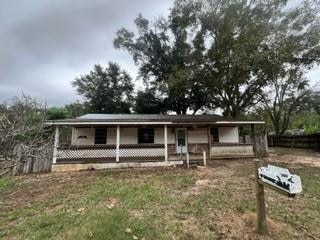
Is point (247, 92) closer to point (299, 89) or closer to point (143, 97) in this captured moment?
point (299, 89)

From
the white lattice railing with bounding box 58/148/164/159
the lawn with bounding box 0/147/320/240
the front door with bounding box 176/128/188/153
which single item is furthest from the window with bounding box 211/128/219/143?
the lawn with bounding box 0/147/320/240

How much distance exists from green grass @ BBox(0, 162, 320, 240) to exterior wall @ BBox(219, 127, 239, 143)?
8.63m

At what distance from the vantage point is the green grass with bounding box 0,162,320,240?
16.9 feet

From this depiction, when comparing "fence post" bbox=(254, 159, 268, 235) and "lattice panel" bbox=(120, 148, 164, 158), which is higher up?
"lattice panel" bbox=(120, 148, 164, 158)

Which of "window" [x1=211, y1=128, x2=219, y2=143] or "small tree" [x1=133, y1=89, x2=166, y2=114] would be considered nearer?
"window" [x1=211, y1=128, x2=219, y2=143]

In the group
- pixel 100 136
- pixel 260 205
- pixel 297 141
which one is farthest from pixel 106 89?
pixel 260 205

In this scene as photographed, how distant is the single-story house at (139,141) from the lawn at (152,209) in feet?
12.3

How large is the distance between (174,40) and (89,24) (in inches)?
552

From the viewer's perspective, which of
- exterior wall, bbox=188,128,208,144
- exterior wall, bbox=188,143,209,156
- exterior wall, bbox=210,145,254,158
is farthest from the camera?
exterior wall, bbox=188,128,208,144

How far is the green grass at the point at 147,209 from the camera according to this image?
5145mm

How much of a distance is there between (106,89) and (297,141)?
900 inches

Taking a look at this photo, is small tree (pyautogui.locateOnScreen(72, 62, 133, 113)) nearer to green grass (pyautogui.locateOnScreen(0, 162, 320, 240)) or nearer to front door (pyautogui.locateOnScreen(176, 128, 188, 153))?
front door (pyautogui.locateOnScreen(176, 128, 188, 153))

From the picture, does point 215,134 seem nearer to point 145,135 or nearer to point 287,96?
point 145,135

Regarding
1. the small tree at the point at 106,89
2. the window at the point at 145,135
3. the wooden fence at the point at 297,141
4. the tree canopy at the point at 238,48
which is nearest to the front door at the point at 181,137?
the window at the point at 145,135
